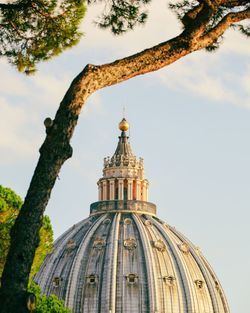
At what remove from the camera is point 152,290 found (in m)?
74.2

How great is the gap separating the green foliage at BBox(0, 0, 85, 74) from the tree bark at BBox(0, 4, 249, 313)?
1.47 meters

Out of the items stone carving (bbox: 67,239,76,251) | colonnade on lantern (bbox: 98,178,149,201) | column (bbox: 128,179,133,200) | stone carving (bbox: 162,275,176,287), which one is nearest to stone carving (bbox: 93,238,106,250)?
stone carving (bbox: 67,239,76,251)

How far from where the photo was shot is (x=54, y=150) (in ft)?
30.1

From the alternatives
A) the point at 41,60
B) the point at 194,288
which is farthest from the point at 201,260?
the point at 41,60

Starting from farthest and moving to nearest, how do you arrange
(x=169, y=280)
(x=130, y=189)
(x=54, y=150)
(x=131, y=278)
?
(x=130, y=189) < (x=169, y=280) < (x=131, y=278) < (x=54, y=150)

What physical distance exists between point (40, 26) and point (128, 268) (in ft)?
213

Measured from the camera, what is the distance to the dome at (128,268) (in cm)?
7400

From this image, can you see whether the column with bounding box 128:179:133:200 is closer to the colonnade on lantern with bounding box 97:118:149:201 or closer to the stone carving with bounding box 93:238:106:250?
the colonnade on lantern with bounding box 97:118:149:201

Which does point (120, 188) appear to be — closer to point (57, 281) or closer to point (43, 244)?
point (57, 281)

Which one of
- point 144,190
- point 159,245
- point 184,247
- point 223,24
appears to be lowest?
point 223,24

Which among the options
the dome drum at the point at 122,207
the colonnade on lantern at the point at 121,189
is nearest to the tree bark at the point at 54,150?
the dome drum at the point at 122,207

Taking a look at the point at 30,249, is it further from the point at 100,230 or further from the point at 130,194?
the point at 130,194

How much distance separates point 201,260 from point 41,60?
71681 mm

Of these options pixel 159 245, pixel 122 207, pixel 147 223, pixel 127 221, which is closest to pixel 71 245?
pixel 127 221
